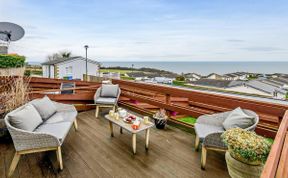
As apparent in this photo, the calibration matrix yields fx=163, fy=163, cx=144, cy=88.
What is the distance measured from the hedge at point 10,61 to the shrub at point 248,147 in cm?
538

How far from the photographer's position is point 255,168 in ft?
4.94

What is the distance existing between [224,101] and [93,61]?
1445 cm

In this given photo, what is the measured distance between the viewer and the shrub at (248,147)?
1.45 meters

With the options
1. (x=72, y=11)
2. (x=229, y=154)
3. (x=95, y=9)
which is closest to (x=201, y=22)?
(x=95, y=9)

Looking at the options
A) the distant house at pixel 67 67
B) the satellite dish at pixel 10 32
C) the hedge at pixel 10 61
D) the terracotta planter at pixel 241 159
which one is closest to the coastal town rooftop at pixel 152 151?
the terracotta planter at pixel 241 159

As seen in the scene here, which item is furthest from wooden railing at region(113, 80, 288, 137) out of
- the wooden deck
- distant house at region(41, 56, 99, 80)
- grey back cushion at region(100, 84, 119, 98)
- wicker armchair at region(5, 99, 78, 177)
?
distant house at region(41, 56, 99, 80)

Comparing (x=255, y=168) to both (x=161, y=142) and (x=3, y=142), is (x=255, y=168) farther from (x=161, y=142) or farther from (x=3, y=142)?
(x=3, y=142)

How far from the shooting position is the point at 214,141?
6.75ft

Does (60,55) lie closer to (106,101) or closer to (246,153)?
(106,101)

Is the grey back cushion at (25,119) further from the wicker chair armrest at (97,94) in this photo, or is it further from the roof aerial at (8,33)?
the roof aerial at (8,33)

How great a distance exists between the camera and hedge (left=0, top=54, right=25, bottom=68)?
4594 millimetres

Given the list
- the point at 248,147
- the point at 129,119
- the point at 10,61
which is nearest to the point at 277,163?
the point at 248,147

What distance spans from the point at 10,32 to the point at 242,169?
644 centimetres

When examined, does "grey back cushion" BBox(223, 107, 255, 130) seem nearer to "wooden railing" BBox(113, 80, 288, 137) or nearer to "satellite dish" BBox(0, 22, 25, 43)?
"wooden railing" BBox(113, 80, 288, 137)
